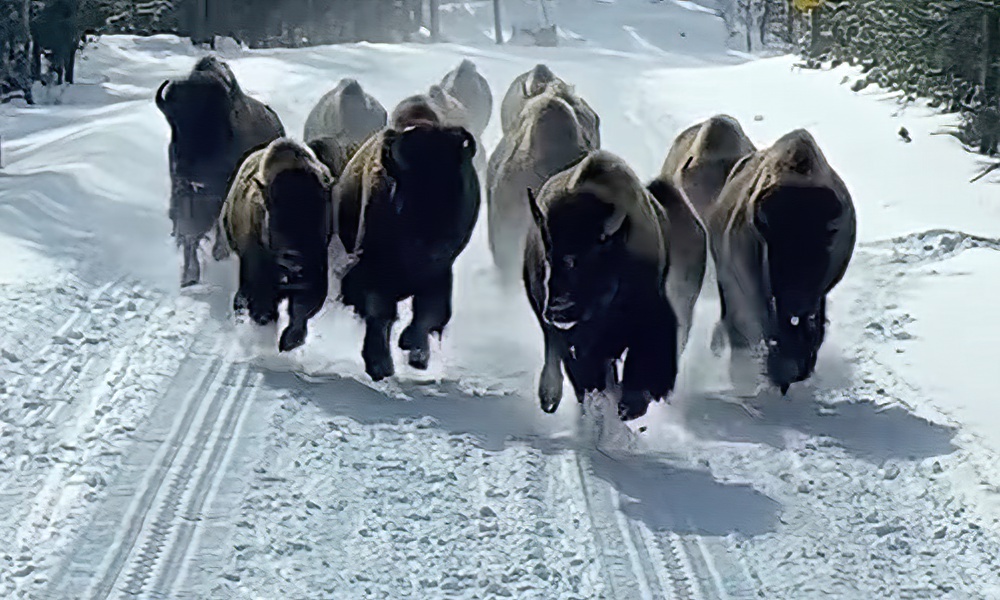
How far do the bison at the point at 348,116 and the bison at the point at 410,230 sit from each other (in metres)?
5.72

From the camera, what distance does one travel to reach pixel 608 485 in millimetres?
8062

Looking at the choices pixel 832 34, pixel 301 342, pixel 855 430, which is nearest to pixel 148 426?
pixel 301 342

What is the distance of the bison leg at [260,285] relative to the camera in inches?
416

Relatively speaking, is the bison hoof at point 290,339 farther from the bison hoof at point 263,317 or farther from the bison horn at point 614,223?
the bison horn at point 614,223

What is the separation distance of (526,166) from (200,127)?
9.00 ft

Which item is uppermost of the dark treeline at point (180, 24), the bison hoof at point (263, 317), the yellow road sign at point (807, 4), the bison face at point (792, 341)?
the bison face at point (792, 341)

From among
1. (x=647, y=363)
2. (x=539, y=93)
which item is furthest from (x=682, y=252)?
(x=539, y=93)

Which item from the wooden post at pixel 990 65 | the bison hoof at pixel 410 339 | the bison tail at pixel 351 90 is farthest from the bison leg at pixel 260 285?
the wooden post at pixel 990 65

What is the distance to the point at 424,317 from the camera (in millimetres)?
10273

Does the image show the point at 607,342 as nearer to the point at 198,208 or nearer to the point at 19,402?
the point at 19,402

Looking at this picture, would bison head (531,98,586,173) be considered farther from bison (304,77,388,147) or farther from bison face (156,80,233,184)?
bison (304,77,388,147)

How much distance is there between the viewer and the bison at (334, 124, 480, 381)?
32.6 ft

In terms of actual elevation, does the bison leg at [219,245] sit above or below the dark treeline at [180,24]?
above

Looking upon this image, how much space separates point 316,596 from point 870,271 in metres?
7.77
